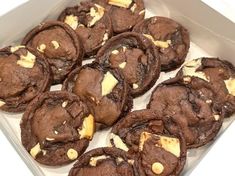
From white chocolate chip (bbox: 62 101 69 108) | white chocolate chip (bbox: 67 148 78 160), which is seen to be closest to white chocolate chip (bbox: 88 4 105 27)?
white chocolate chip (bbox: 62 101 69 108)

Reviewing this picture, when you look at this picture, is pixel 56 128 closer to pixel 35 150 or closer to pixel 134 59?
pixel 35 150

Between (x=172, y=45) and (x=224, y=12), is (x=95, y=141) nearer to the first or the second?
(x=172, y=45)

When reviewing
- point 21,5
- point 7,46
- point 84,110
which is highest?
point 21,5

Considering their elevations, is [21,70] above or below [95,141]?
above

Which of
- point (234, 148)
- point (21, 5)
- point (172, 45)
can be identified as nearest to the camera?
point (234, 148)

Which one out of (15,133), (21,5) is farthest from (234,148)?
(21,5)

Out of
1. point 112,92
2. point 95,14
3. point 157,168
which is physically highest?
point 95,14

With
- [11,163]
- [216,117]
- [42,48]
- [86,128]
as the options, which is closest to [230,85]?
[216,117]
